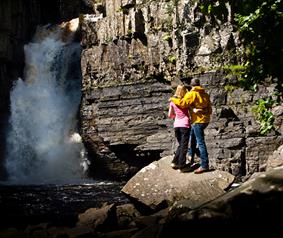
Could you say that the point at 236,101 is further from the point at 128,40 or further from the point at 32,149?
the point at 32,149

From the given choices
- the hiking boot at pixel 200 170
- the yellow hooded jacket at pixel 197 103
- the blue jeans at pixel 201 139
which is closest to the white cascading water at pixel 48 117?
the hiking boot at pixel 200 170

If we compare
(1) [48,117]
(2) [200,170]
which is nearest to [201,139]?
(2) [200,170]

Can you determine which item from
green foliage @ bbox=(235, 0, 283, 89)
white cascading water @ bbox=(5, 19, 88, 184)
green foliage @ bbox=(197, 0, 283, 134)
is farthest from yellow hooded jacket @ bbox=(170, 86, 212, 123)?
white cascading water @ bbox=(5, 19, 88, 184)

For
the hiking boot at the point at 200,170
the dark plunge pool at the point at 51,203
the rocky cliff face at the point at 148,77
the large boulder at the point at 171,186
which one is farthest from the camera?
the rocky cliff face at the point at 148,77

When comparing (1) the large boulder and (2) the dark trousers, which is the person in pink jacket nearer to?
(2) the dark trousers

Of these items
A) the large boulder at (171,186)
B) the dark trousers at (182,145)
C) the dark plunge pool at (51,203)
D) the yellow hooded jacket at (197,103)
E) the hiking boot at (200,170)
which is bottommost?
the dark plunge pool at (51,203)

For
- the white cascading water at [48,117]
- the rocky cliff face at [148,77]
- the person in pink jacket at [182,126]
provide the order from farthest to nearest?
the white cascading water at [48,117], the rocky cliff face at [148,77], the person in pink jacket at [182,126]

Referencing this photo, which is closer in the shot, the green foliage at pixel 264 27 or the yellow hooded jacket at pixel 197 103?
the green foliage at pixel 264 27

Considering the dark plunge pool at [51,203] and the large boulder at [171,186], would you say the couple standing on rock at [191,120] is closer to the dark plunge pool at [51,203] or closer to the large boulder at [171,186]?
the large boulder at [171,186]

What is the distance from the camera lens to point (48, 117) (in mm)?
34844

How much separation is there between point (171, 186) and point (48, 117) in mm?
24498

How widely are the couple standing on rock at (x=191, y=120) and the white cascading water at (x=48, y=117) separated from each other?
1976 centimetres

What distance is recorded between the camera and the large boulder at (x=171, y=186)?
11.5 metres

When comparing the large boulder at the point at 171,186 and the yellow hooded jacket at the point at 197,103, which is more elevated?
the yellow hooded jacket at the point at 197,103
